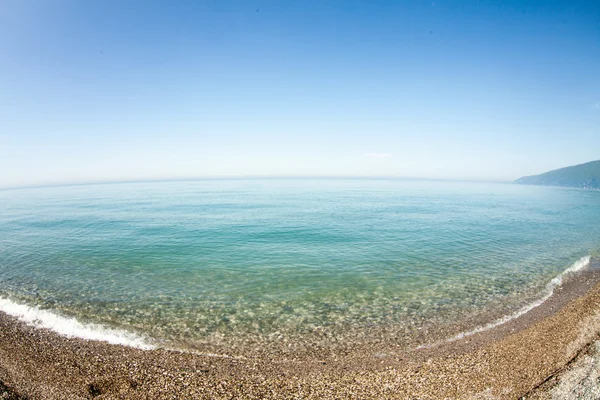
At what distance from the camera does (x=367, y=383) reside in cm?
1072

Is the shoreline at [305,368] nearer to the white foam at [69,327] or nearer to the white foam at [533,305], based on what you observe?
the white foam at [533,305]

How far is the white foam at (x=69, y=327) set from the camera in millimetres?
14375

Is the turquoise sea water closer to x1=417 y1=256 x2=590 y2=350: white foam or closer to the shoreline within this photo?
x1=417 y1=256 x2=590 y2=350: white foam

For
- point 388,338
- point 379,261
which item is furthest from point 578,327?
point 379,261

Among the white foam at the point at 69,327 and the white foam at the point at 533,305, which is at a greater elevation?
the white foam at the point at 69,327

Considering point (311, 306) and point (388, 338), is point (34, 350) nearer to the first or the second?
point (311, 306)

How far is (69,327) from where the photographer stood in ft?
51.2

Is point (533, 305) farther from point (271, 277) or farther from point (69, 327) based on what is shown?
point (69, 327)

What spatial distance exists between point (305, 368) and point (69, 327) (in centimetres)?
1345

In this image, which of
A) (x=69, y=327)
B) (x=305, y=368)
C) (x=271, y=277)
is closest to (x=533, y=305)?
(x=305, y=368)

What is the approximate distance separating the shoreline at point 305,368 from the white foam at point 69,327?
646 mm

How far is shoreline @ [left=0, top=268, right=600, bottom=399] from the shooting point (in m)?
10.1

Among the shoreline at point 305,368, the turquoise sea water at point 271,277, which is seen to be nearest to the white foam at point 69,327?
the turquoise sea water at point 271,277

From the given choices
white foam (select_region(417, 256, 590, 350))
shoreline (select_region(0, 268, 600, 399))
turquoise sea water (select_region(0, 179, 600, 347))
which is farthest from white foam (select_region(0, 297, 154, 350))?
white foam (select_region(417, 256, 590, 350))
